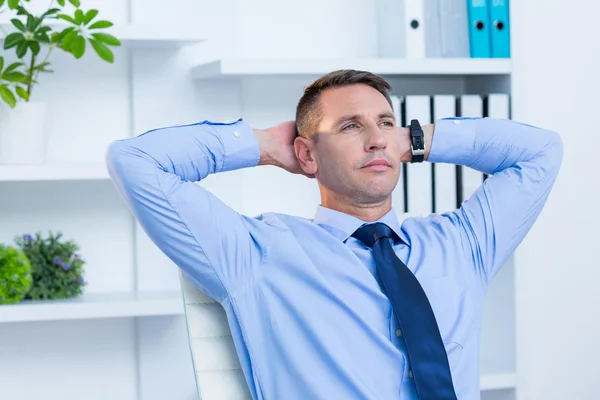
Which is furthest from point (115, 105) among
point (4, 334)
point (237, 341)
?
point (237, 341)

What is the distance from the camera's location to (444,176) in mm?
2594

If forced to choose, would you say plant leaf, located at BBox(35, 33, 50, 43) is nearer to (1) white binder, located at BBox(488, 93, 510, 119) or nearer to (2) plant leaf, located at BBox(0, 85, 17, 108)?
(2) plant leaf, located at BBox(0, 85, 17, 108)

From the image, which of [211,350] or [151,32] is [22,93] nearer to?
[151,32]

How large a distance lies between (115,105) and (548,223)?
1262mm

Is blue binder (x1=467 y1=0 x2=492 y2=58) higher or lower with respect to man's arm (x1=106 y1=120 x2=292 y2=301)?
higher

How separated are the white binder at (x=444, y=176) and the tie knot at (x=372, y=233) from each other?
759mm

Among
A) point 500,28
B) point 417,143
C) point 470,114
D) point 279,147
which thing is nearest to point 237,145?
point 279,147

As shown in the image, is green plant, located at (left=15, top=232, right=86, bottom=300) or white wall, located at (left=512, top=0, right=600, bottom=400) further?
white wall, located at (left=512, top=0, right=600, bottom=400)

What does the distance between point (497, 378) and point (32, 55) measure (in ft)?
4.95

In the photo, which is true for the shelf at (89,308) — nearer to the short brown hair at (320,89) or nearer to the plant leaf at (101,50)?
the plant leaf at (101,50)

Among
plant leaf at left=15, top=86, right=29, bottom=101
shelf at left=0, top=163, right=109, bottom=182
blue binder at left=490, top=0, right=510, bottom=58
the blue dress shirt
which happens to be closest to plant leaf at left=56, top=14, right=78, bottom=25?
plant leaf at left=15, top=86, right=29, bottom=101

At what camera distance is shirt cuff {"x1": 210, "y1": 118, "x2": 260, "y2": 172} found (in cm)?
182

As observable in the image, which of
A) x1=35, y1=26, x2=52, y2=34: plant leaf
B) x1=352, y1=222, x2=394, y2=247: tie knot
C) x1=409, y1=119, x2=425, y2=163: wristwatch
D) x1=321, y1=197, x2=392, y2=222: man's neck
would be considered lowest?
x1=352, y1=222, x2=394, y2=247: tie knot

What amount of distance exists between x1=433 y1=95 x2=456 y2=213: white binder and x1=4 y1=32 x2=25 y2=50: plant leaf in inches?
43.1
